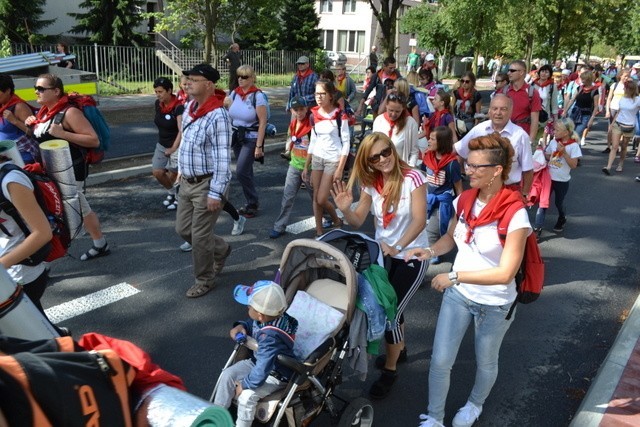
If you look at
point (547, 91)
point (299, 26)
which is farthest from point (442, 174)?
point (299, 26)

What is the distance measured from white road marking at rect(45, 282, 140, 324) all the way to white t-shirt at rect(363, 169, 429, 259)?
2.72 metres

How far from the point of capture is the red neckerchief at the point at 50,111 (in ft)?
17.2

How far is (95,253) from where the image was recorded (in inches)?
234

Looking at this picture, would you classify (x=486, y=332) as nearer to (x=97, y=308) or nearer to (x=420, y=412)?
(x=420, y=412)

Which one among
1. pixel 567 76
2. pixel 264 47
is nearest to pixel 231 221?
pixel 567 76

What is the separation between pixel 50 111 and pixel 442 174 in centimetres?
400

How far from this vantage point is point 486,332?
3.20 metres

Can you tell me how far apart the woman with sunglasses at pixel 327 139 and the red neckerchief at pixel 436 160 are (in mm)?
945

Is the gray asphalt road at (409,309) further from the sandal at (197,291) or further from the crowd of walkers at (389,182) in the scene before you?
the crowd of walkers at (389,182)

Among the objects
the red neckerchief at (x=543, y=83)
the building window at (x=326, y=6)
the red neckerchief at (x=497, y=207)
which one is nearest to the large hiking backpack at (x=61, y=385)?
the red neckerchief at (x=497, y=207)

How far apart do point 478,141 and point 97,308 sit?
3640 mm

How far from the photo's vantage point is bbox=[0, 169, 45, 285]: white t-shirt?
2.95 metres

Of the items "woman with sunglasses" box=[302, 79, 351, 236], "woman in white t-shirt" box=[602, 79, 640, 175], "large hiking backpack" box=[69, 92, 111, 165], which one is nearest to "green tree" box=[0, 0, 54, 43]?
"large hiking backpack" box=[69, 92, 111, 165]

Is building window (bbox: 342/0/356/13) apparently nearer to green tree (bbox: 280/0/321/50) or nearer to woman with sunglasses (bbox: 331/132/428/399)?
green tree (bbox: 280/0/321/50)
